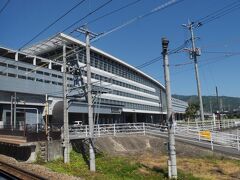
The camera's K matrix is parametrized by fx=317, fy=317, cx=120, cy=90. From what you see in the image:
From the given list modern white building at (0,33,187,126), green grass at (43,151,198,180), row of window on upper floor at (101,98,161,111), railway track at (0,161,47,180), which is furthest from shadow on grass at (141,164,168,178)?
row of window on upper floor at (101,98,161,111)

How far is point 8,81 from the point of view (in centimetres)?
4556

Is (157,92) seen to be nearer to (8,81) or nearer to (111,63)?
(111,63)

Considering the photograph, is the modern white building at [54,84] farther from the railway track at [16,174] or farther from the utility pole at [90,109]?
the railway track at [16,174]

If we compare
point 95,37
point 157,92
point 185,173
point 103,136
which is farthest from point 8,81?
point 157,92

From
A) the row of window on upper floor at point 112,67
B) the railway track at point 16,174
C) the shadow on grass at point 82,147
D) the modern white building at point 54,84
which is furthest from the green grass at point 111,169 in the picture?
the row of window on upper floor at point 112,67

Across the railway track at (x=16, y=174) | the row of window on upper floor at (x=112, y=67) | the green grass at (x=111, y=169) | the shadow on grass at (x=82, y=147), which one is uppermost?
the row of window on upper floor at (x=112, y=67)

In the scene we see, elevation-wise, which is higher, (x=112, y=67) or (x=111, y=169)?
(x=112, y=67)

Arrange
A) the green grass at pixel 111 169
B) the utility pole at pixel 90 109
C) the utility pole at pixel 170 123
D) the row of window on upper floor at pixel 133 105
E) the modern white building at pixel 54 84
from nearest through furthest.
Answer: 1. the utility pole at pixel 170 123
2. the green grass at pixel 111 169
3. the utility pole at pixel 90 109
4. the modern white building at pixel 54 84
5. the row of window on upper floor at pixel 133 105

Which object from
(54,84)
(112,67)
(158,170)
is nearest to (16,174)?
(158,170)

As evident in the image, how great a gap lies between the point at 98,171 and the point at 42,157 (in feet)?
15.6

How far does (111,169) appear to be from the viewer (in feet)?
61.8

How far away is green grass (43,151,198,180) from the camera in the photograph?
16.6 m

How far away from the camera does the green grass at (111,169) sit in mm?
16578

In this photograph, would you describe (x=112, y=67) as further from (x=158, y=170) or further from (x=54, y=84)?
(x=158, y=170)
